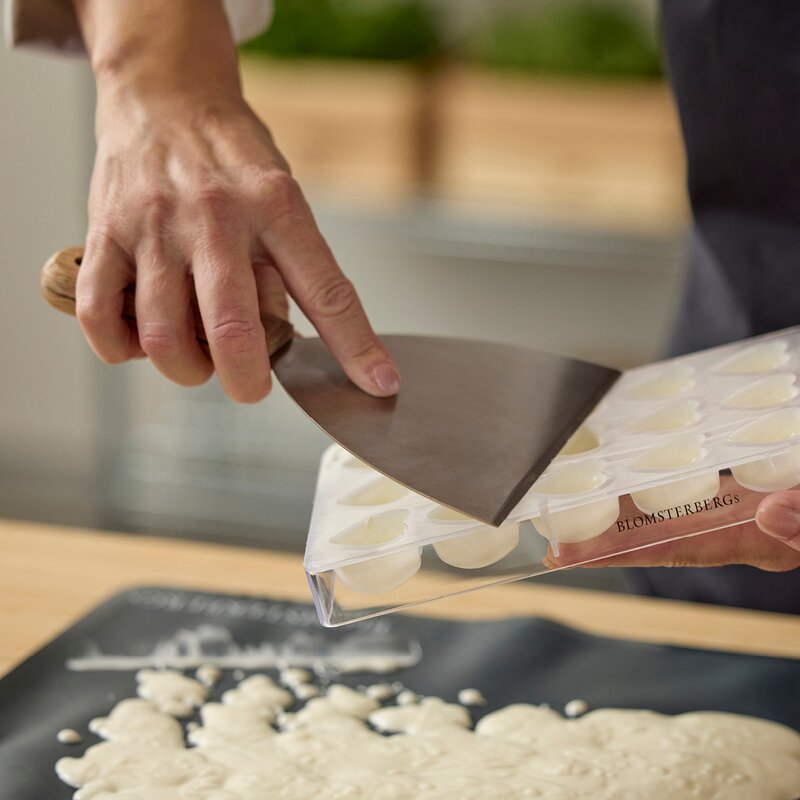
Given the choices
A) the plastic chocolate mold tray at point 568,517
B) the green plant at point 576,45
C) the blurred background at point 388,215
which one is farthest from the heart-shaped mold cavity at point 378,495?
the green plant at point 576,45

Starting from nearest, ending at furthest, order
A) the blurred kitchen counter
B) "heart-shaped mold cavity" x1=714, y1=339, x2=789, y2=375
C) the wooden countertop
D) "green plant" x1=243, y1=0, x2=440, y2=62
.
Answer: "heart-shaped mold cavity" x1=714, y1=339, x2=789, y2=375 < the wooden countertop < the blurred kitchen counter < "green plant" x1=243, y1=0, x2=440, y2=62

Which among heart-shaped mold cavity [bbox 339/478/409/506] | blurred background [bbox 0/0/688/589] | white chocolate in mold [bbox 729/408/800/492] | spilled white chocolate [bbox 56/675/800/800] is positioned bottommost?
blurred background [bbox 0/0/688/589]

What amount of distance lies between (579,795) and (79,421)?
2209 millimetres

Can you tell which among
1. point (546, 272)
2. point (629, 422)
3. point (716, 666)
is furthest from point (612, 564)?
point (546, 272)

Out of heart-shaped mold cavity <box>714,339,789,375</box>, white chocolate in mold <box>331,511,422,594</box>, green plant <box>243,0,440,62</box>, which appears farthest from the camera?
green plant <box>243,0,440,62</box>

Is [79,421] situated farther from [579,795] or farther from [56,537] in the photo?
[579,795]

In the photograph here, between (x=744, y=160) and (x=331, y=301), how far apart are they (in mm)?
393

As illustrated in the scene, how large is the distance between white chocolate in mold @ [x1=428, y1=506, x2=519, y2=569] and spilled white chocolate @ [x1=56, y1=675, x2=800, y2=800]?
0.48ft

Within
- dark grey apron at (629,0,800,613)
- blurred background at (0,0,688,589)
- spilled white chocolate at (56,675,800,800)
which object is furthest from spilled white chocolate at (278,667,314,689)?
blurred background at (0,0,688,589)

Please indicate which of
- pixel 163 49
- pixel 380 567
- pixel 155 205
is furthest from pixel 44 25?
pixel 380 567

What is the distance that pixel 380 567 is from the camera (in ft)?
1.89

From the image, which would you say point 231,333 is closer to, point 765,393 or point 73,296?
point 73,296

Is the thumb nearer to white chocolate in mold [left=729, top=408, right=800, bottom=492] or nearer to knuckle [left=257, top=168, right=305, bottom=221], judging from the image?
white chocolate in mold [left=729, top=408, right=800, bottom=492]

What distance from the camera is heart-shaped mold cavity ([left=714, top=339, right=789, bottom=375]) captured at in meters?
0.72
